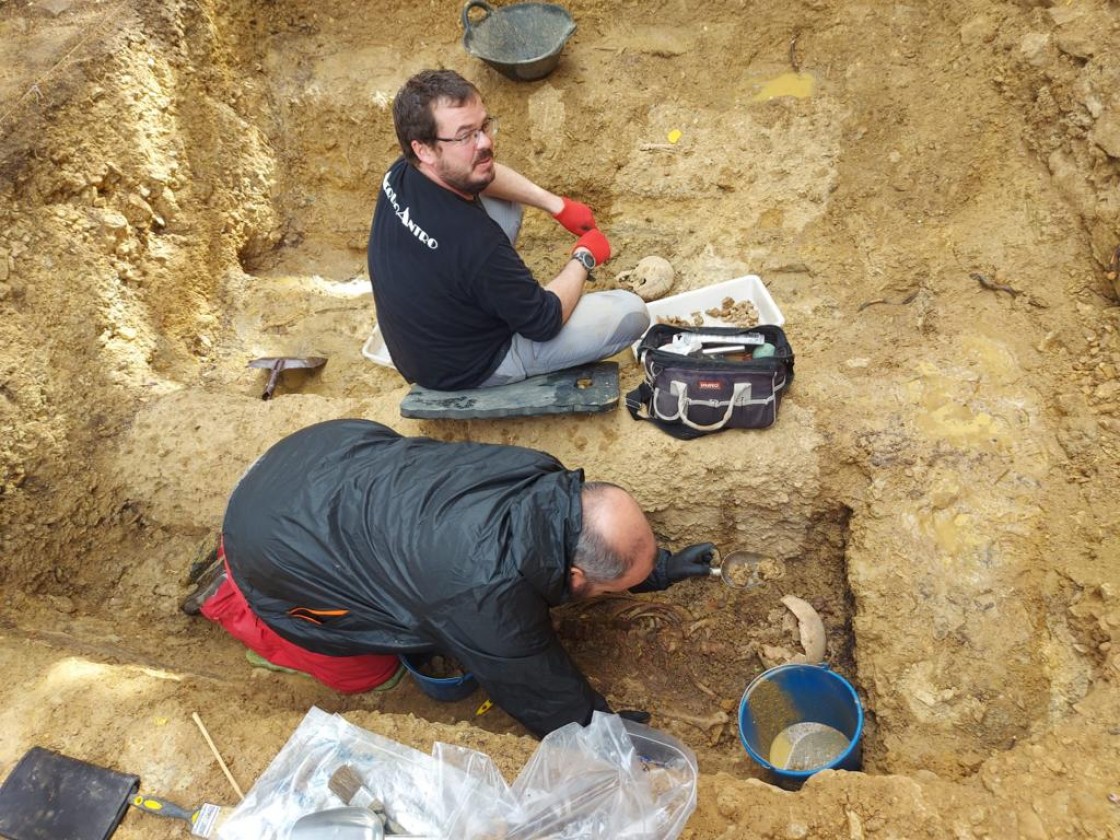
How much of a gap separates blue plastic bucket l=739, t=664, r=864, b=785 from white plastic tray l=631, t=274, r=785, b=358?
179 cm

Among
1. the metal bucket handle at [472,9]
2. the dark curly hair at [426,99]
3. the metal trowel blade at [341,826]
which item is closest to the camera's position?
the metal trowel blade at [341,826]

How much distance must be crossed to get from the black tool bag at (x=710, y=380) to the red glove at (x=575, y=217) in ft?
2.70

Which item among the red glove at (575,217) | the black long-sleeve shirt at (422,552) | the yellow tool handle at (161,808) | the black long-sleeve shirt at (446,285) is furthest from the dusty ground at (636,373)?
the red glove at (575,217)

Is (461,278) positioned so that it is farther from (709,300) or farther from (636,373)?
(709,300)

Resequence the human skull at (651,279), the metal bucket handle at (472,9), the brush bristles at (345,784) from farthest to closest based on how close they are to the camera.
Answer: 1. the metal bucket handle at (472,9)
2. the human skull at (651,279)
3. the brush bristles at (345,784)

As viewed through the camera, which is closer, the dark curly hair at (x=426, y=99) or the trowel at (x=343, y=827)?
the trowel at (x=343, y=827)

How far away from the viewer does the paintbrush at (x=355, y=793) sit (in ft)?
6.65

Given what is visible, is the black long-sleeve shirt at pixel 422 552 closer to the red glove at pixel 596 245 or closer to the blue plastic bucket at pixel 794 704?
the blue plastic bucket at pixel 794 704

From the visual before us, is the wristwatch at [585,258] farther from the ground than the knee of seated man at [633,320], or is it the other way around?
the wristwatch at [585,258]

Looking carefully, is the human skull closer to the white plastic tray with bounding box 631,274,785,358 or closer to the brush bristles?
the white plastic tray with bounding box 631,274,785,358

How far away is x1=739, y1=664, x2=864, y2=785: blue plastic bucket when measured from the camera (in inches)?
101

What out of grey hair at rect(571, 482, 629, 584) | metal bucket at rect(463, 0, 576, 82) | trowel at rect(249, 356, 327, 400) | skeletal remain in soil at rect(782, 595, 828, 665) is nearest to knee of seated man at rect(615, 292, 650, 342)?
grey hair at rect(571, 482, 629, 584)

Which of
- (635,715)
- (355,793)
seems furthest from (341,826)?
(635,715)

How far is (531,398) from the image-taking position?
3107mm
